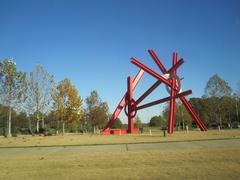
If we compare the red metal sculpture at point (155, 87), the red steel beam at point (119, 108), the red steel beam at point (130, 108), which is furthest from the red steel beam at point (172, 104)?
the red steel beam at point (119, 108)

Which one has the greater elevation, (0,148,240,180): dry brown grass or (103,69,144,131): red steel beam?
(103,69,144,131): red steel beam

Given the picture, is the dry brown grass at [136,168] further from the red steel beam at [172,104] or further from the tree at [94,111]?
the tree at [94,111]

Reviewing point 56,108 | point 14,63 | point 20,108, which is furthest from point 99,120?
point 14,63

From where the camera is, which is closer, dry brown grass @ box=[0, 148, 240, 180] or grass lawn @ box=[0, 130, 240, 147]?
dry brown grass @ box=[0, 148, 240, 180]

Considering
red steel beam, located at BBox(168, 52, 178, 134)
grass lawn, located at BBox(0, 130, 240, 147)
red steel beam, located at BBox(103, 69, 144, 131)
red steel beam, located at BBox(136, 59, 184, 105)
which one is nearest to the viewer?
grass lawn, located at BBox(0, 130, 240, 147)

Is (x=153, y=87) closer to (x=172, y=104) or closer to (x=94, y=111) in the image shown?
(x=172, y=104)

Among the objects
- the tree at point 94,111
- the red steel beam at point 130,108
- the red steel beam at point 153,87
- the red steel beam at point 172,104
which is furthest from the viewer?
the tree at point 94,111

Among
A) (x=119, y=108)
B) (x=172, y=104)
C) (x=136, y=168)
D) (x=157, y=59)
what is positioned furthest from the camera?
(x=119, y=108)

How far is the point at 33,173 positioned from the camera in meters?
7.76

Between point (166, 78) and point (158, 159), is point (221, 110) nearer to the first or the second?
point (166, 78)

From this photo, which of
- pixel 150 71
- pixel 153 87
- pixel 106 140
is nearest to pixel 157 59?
pixel 150 71

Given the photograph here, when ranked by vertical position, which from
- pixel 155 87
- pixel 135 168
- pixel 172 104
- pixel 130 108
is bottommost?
pixel 135 168

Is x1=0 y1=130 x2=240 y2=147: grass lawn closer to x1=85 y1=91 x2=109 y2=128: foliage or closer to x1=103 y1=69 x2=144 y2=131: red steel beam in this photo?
x1=103 y1=69 x2=144 y2=131: red steel beam

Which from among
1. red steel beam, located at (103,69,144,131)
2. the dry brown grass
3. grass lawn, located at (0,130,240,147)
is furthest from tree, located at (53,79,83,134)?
the dry brown grass
